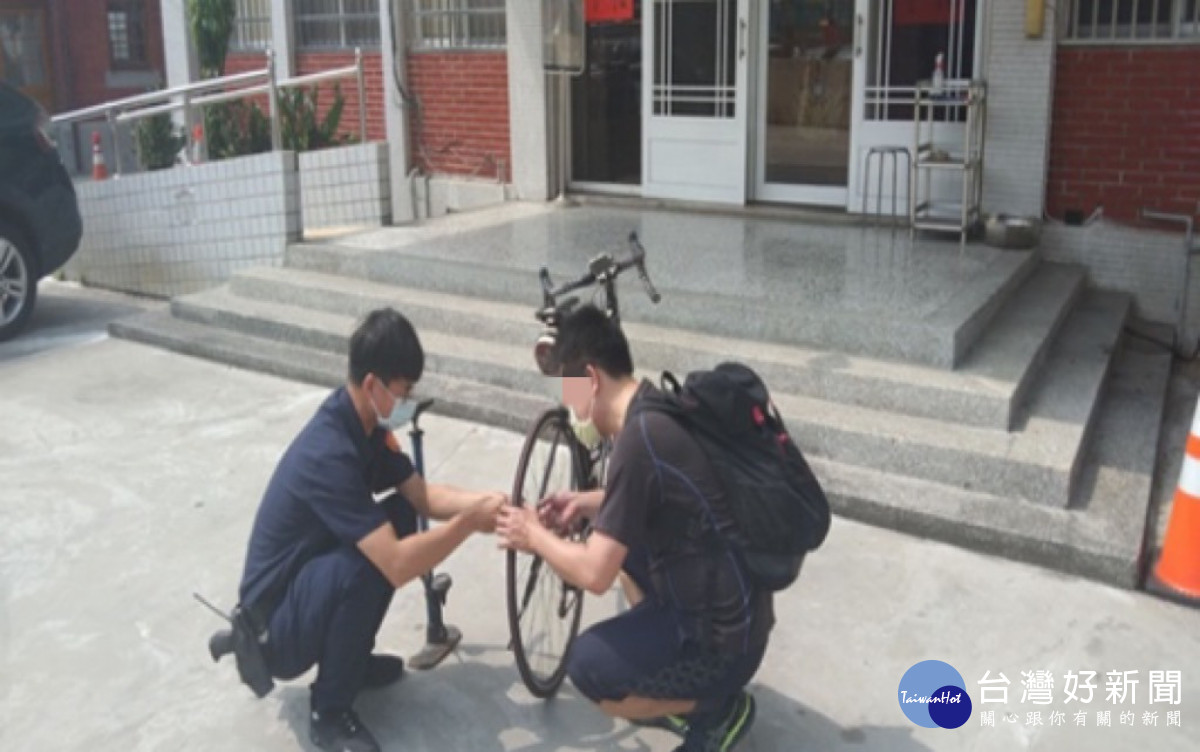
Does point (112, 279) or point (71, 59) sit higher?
point (71, 59)

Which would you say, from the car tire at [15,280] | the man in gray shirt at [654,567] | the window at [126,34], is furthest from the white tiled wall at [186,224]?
the window at [126,34]

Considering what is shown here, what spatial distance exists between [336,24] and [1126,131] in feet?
22.7

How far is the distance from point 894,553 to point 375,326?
2246mm

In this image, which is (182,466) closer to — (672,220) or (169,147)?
(672,220)

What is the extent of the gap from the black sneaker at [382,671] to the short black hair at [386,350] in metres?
0.95

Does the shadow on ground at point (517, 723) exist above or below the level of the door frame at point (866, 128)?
below

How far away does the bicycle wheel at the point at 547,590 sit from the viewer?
3453mm

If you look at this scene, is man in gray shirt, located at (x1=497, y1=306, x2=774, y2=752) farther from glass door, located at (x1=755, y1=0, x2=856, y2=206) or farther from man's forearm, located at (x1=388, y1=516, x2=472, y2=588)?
glass door, located at (x1=755, y1=0, x2=856, y2=206)

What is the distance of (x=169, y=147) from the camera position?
11.0 meters

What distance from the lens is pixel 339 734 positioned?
3.17 m

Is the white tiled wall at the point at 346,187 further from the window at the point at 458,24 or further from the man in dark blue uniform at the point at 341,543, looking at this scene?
the man in dark blue uniform at the point at 341,543

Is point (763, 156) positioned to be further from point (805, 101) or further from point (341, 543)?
point (341, 543)

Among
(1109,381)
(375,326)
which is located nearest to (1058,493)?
(1109,381)

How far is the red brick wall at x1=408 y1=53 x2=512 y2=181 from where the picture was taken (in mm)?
9195
